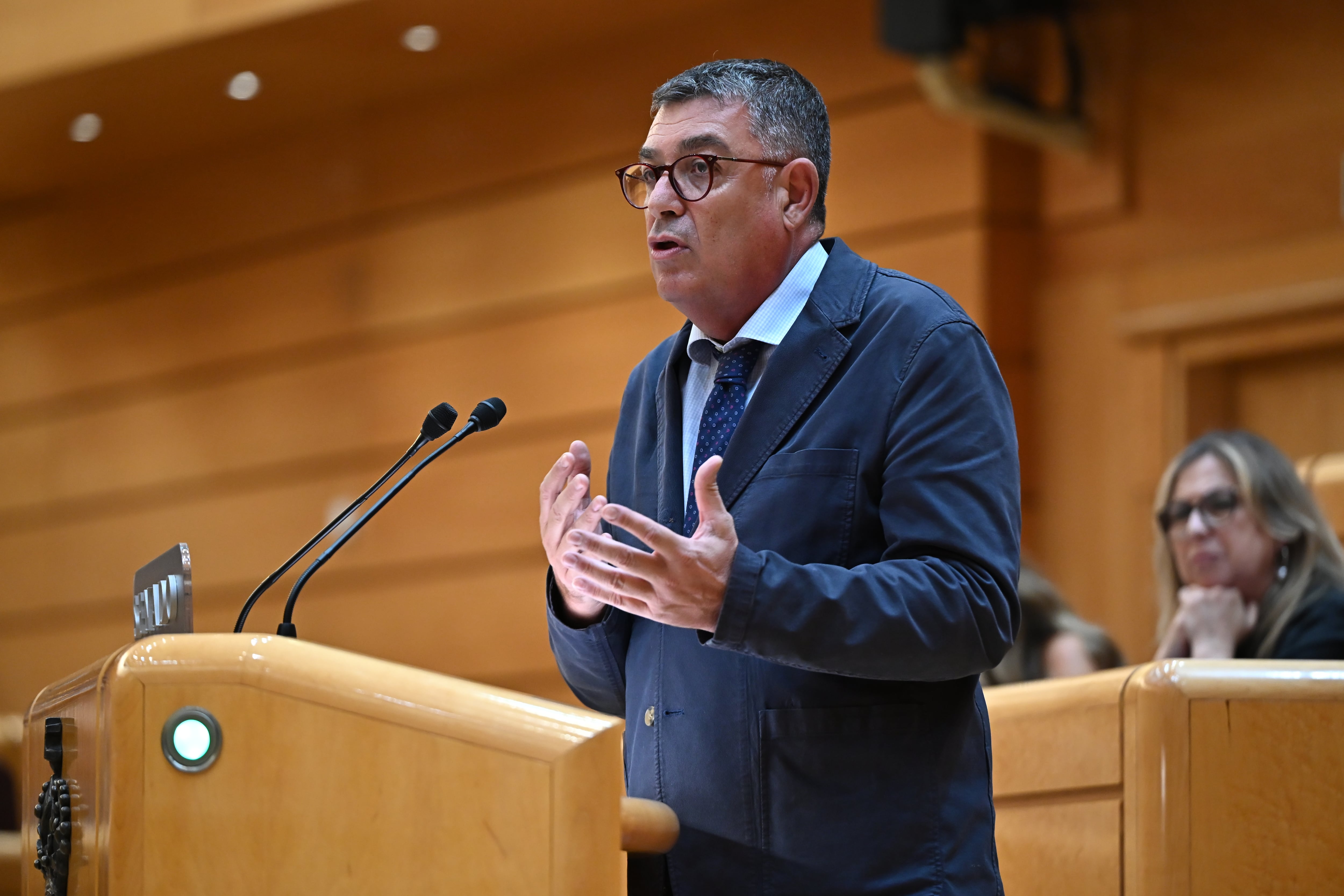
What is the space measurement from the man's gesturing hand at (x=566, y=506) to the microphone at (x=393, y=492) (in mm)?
120

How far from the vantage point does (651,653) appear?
1.66m

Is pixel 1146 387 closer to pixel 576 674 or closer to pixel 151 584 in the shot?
pixel 576 674

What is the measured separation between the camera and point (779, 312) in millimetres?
1713

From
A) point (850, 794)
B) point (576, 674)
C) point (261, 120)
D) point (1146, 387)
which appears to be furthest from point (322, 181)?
point (850, 794)

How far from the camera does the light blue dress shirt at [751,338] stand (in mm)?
1702

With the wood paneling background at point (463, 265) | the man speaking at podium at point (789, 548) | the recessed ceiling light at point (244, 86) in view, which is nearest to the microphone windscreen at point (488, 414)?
the man speaking at podium at point (789, 548)

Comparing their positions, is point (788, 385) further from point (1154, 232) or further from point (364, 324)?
point (364, 324)

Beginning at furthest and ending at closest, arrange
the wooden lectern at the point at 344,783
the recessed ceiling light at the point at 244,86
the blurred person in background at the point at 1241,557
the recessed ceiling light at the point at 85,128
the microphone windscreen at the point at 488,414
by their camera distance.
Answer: the recessed ceiling light at the point at 85,128 → the recessed ceiling light at the point at 244,86 → the blurred person in background at the point at 1241,557 → the microphone windscreen at the point at 488,414 → the wooden lectern at the point at 344,783

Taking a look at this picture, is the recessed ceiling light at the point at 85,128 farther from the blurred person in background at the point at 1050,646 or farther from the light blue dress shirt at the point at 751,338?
the light blue dress shirt at the point at 751,338

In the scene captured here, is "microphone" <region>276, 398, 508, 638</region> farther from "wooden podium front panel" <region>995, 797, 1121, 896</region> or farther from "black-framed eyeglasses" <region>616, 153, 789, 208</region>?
"wooden podium front panel" <region>995, 797, 1121, 896</region>

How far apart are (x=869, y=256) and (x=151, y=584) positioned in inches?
128

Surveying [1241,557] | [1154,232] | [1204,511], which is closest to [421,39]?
[1154,232]

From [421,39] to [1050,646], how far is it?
3052 millimetres

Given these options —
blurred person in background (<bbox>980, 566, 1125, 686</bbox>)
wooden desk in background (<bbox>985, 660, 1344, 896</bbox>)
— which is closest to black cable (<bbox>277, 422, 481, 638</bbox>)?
wooden desk in background (<bbox>985, 660, 1344, 896</bbox>)
